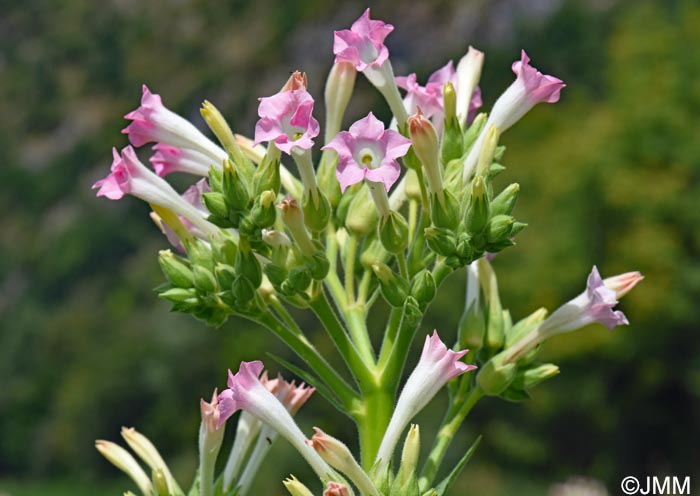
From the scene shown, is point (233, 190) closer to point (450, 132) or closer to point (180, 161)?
point (180, 161)

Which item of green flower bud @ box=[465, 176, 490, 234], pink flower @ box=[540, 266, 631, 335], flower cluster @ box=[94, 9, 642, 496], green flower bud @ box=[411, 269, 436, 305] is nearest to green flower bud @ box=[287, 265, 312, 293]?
flower cluster @ box=[94, 9, 642, 496]

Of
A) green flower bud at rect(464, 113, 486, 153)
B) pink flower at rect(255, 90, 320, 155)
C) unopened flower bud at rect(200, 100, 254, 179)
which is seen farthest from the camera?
green flower bud at rect(464, 113, 486, 153)

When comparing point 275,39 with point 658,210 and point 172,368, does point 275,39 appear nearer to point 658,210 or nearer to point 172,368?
point 172,368

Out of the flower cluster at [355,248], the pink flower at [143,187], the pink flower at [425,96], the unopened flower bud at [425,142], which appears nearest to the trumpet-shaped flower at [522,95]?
the flower cluster at [355,248]

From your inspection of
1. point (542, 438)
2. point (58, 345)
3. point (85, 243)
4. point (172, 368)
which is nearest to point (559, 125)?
point (542, 438)

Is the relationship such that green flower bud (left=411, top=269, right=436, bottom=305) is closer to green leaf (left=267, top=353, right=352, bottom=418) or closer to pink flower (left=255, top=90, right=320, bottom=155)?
green leaf (left=267, top=353, right=352, bottom=418)

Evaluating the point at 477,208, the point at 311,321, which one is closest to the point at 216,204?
the point at 477,208

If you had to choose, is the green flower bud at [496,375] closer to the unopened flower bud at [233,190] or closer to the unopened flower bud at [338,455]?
the unopened flower bud at [338,455]
